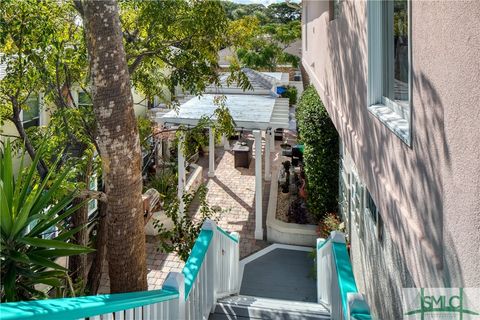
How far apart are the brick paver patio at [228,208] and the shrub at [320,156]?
8.01 ft

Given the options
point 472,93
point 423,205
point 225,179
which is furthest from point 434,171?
point 225,179

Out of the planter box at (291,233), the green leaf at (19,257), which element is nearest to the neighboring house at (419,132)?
the green leaf at (19,257)

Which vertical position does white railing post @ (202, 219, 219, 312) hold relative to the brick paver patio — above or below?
above

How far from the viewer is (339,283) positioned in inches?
193

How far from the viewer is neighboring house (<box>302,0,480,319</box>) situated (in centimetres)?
229

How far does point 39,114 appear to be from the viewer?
12234 mm

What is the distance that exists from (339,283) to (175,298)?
6.62 feet

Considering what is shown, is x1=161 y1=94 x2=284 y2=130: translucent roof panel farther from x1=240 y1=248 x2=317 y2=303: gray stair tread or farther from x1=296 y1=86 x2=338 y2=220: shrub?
x1=240 y1=248 x2=317 y2=303: gray stair tread

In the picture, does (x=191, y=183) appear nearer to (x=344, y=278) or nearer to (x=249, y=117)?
(x=249, y=117)

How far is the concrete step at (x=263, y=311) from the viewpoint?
6.63 metres

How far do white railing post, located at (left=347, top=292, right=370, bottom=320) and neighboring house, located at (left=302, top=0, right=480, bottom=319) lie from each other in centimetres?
67

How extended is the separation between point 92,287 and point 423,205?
5184mm

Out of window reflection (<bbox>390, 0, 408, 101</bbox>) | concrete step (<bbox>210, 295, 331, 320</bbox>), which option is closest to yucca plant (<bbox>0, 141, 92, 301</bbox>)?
concrete step (<bbox>210, 295, 331, 320</bbox>)

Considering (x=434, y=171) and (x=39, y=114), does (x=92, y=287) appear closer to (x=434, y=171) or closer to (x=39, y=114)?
(x=434, y=171)
